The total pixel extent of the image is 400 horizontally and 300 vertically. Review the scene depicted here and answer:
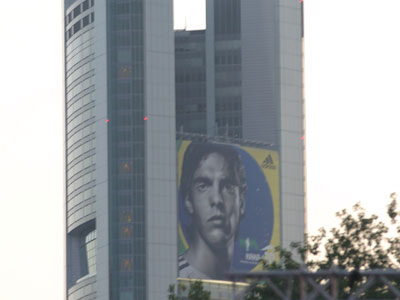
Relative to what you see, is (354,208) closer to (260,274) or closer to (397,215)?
(397,215)

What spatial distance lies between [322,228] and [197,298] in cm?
1069

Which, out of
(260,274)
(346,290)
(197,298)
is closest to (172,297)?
(197,298)

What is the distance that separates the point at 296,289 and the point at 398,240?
6.93 m

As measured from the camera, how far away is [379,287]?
9256cm

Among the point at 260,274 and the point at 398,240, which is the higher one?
the point at 398,240

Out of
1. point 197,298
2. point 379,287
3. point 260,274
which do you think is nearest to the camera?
point 260,274

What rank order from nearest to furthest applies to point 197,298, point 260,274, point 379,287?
point 260,274
point 379,287
point 197,298

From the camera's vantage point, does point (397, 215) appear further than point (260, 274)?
Yes

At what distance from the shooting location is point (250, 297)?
321 ft

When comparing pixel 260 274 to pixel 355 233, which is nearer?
pixel 260 274

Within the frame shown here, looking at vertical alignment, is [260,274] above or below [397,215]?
below

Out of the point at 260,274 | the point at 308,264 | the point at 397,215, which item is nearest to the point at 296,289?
the point at 308,264

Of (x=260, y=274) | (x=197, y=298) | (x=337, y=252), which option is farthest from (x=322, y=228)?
(x=260, y=274)

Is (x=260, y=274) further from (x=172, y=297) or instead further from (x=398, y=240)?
(x=172, y=297)
